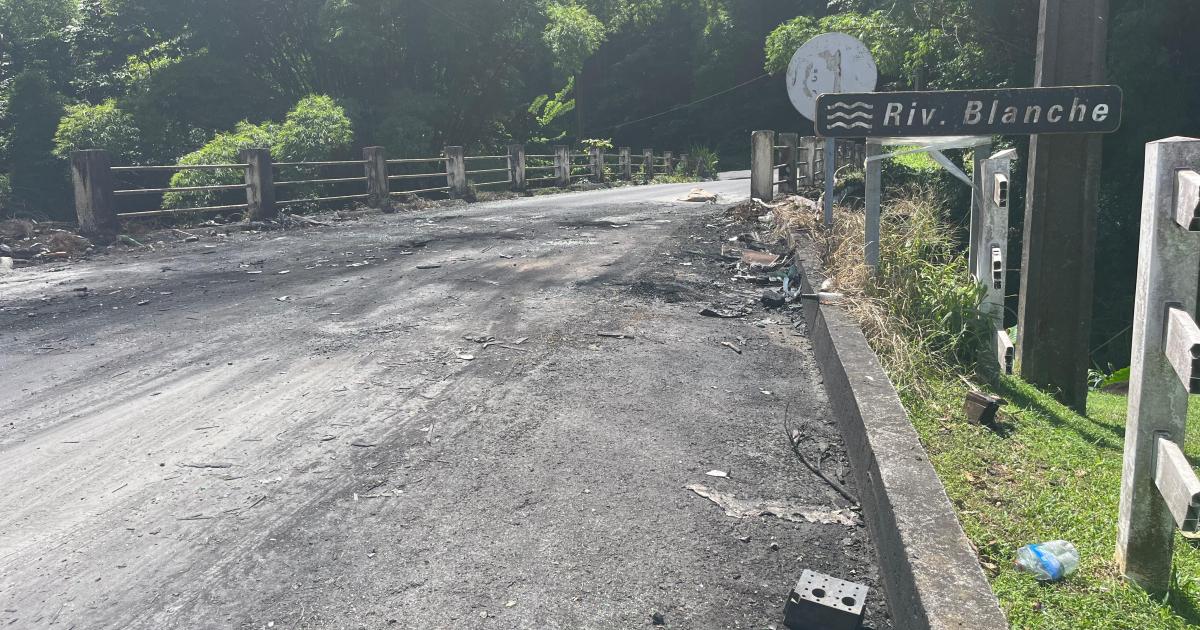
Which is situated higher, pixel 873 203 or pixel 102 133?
pixel 102 133

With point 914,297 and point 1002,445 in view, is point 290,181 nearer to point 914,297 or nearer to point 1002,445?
point 914,297

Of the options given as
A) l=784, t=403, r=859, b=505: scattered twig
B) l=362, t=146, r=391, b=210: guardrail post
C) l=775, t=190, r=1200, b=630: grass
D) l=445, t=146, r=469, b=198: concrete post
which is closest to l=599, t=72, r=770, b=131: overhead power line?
l=445, t=146, r=469, b=198: concrete post

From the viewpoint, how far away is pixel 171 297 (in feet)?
28.4

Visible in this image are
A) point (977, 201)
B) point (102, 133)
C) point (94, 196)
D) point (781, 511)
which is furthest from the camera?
point (102, 133)

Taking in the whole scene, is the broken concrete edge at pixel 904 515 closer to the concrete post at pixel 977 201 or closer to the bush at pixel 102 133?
the concrete post at pixel 977 201

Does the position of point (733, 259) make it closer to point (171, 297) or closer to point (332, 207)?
point (171, 297)

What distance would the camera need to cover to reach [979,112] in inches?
214

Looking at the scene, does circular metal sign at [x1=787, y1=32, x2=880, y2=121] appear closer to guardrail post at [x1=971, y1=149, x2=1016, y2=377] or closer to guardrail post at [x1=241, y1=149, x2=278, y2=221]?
guardrail post at [x1=971, y1=149, x2=1016, y2=377]

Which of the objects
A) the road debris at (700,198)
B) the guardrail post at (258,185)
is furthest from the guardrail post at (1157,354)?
the road debris at (700,198)

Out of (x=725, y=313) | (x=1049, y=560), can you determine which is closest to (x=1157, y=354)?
(x=1049, y=560)

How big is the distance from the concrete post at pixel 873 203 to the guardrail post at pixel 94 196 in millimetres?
11114

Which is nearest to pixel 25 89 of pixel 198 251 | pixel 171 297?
pixel 198 251

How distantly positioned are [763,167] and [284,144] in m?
12.0

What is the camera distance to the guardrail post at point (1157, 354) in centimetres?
281
